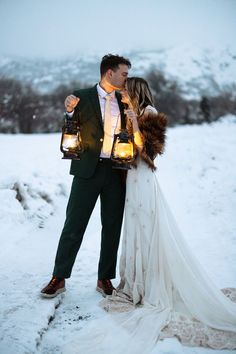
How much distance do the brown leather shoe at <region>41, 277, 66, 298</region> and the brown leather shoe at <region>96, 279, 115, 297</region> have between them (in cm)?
37

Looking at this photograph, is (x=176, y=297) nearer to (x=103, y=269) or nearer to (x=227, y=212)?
(x=103, y=269)

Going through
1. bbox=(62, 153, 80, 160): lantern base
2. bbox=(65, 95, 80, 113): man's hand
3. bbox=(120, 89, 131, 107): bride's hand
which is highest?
bbox=(120, 89, 131, 107): bride's hand

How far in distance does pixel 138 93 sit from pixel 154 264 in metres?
1.68

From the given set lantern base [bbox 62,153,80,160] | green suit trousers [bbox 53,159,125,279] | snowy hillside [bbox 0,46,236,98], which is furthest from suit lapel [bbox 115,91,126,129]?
snowy hillside [bbox 0,46,236,98]

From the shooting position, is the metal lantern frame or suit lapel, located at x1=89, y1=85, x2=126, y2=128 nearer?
the metal lantern frame

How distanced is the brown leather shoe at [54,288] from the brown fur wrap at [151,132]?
1470 millimetres

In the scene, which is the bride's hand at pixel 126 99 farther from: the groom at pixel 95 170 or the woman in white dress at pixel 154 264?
the groom at pixel 95 170

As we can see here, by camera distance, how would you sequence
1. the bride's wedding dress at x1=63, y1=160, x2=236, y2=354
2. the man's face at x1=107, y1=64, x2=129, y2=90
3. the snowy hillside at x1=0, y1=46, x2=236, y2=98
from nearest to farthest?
the bride's wedding dress at x1=63, y1=160, x2=236, y2=354, the man's face at x1=107, y1=64, x2=129, y2=90, the snowy hillside at x1=0, y1=46, x2=236, y2=98

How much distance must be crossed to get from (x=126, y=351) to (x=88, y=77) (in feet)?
89.1

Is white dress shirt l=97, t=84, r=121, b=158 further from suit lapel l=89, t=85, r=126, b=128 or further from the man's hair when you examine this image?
the man's hair

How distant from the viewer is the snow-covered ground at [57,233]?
2910mm

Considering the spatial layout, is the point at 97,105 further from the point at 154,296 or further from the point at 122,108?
the point at 154,296

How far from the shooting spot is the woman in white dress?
3076 millimetres

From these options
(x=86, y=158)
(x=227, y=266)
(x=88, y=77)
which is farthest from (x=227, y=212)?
(x=88, y=77)
